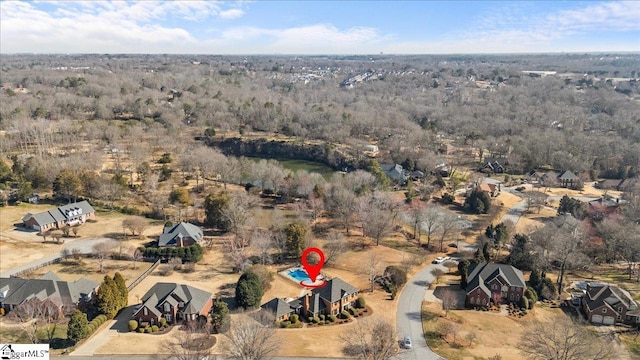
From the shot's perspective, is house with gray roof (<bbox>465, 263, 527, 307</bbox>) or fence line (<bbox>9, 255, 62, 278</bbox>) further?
fence line (<bbox>9, 255, 62, 278</bbox>)

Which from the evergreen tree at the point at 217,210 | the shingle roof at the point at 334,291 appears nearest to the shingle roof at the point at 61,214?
the evergreen tree at the point at 217,210

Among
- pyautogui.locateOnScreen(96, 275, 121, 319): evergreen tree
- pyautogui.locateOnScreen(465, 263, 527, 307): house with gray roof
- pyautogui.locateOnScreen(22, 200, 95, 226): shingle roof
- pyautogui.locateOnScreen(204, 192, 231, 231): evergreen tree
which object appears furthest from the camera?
pyautogui.locateOnScreen(22, 200, 95, 226): shingle roof

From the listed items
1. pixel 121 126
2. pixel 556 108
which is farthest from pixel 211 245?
pixel 556 108

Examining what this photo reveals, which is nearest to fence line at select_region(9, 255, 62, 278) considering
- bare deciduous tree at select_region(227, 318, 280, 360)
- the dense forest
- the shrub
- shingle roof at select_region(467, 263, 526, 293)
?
the shrub

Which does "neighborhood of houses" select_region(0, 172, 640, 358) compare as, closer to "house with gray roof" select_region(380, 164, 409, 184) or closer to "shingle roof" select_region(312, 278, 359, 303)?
"shingle roof" select_region(312, 278, 359, 303)

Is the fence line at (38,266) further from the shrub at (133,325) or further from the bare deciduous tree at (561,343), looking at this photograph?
the bare deciduous tree at (561,343)

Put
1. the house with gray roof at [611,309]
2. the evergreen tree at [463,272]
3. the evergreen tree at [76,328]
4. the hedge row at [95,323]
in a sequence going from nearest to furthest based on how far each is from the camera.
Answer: the evergreen tree at [76,328]
the hedge row at [95,323]
the house with gray roof at [611,309]
the evergreen tree at [463,272]

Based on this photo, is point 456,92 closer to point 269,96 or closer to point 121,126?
point 269,96
